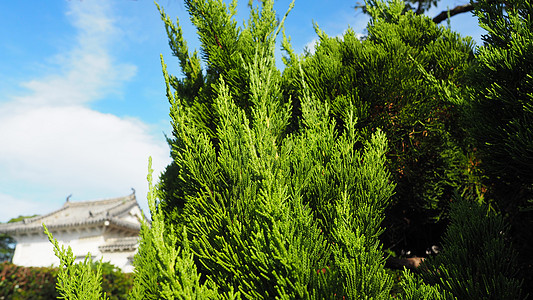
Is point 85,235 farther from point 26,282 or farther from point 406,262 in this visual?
point 406,262

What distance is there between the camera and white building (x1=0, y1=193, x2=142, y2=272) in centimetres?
2773

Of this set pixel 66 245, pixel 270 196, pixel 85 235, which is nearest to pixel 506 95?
pixel 270 196

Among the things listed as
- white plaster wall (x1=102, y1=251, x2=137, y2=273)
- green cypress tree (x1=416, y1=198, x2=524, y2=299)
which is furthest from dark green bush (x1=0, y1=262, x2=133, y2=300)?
white plaster wall (x1=102, y1=251, x2=137, y2=273)

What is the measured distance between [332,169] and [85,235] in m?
32.7

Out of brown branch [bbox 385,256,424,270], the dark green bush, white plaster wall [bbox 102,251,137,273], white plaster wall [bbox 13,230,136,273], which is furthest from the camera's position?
white plaster wall [bbox 13,230,136,273]

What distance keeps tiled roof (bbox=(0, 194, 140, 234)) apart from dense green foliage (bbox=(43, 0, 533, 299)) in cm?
2832

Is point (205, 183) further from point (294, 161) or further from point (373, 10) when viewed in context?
point (373, 10)

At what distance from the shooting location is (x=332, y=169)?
300 centimetres

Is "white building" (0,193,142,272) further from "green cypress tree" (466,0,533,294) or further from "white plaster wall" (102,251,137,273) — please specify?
"green cypress tree" (466,0,533,294)

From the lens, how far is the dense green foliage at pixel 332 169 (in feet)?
8.31

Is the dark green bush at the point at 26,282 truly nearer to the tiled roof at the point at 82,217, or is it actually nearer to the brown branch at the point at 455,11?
the brown branch at the point at 455,11

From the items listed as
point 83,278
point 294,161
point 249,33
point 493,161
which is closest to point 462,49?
point 493,161

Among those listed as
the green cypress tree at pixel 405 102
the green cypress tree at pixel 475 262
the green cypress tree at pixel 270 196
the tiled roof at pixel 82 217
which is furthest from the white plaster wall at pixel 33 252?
the green cypress tree at pixel 475 262

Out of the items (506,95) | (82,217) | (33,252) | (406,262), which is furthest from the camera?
(82,217)
